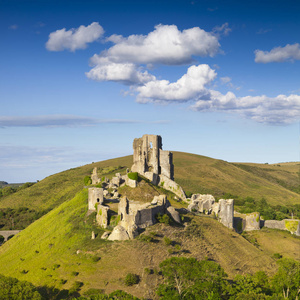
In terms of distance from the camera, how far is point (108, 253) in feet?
151

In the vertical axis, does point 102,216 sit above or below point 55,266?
above

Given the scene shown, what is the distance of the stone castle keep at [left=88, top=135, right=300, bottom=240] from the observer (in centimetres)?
5069


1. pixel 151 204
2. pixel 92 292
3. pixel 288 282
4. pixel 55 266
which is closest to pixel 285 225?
pixel 288 282

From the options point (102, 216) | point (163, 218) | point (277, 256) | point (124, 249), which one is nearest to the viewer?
point (124, 249)

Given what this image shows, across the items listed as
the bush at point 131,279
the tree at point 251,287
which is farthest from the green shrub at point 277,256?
the bush at point 131,279

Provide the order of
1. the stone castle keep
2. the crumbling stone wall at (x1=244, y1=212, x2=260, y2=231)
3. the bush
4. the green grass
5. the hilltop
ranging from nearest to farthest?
1. the bush
2. the hilltop
3. the green grass
4. the stone castle keep
5. the crumbling stone wall at (x1=244, y1=212, x2=260, y2=231)

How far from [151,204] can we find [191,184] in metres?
95.1

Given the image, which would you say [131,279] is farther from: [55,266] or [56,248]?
[56,248]

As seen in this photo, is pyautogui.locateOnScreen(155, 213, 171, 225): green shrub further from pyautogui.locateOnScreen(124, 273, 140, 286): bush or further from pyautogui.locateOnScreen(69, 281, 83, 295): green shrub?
pyautogui.locateOnScreen(69, 281, 83, 295): green shrub

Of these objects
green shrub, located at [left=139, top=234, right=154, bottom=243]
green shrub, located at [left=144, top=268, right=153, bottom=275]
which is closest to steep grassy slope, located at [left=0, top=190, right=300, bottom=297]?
→ green shrub, located at [left=139, top=234, right=154, bottom=243]

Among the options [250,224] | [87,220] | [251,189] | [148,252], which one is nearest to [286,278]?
[148,252]

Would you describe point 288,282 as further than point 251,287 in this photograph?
Yes

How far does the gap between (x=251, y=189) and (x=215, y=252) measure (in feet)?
363

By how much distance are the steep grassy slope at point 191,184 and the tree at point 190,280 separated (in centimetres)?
7780
